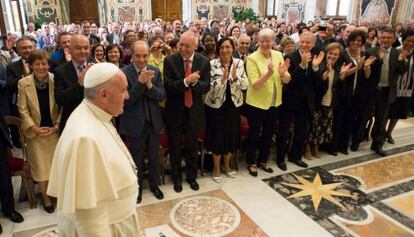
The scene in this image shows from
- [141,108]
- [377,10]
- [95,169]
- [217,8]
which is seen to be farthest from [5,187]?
[217,8]

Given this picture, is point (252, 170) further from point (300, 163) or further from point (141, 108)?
point (141, 108)

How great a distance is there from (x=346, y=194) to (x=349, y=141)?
168cm

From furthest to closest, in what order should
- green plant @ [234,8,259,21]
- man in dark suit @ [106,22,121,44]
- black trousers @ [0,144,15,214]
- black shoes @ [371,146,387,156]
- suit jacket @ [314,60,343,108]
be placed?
green plant @ [234,8,259,21] → man in dark suit @ [106,22,121,44] → black shoes @ [371,146,387,156] → suit jacket @ [314,60,343,108] → black trousers @ [0,144,15,214]

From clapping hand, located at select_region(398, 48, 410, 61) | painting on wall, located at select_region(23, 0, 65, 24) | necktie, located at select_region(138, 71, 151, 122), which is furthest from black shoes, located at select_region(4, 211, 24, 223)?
painting on wall, located at select_region(23, 0, 65, 24)

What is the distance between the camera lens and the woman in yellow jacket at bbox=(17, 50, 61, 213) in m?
3.15

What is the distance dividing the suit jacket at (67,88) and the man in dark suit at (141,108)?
1.54 feet

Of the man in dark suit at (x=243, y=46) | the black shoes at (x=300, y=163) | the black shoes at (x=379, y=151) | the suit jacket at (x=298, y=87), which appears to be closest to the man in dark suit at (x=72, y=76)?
the man in dark suit at (x=243, y=46)

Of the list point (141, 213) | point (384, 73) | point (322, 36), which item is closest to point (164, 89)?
point (141, 213)

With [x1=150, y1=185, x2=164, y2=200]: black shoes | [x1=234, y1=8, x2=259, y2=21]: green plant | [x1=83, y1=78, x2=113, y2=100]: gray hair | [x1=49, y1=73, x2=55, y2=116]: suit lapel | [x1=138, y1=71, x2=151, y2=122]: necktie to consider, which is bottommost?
[x1=150, y1=185, x2=164, y2=200]: black shoes

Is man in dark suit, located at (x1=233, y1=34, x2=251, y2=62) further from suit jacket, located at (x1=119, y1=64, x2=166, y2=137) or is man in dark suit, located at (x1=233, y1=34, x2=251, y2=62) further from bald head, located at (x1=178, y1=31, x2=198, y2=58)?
suit jacket, located at (x1=119, y1=64, x2=166, y2=137)

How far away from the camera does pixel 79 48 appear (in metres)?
3.08

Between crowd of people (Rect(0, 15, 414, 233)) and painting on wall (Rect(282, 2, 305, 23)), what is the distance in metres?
8.73

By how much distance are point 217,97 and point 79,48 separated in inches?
59.4

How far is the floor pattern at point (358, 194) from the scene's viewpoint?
127 inches
